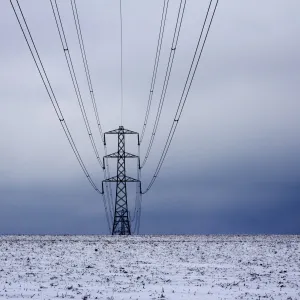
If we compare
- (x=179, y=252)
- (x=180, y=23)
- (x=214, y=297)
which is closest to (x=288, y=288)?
(x=214, y=297)

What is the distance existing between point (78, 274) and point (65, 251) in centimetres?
1215

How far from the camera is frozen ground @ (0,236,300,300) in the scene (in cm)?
1855

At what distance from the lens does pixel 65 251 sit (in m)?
35.2

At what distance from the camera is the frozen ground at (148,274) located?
18.5m

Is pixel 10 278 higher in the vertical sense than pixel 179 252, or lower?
lower

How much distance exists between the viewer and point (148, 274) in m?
23.7

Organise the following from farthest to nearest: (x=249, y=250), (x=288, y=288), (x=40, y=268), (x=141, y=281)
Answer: (x=249, y=250) < (x=40, y=268) < (x=141, y=281) < (x=288, y=288)

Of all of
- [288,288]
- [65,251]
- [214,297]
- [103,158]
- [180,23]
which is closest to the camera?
[180,23]

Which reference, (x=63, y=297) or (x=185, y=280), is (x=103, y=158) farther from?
(x=63, y=297)

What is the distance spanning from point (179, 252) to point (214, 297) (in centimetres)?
1743

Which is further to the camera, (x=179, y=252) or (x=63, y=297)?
(x=179, y=252)

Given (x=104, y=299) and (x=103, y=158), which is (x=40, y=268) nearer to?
(x=104, y=299)

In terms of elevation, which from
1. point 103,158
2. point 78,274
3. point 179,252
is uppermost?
point 103,158

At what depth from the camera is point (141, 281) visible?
2141cm
